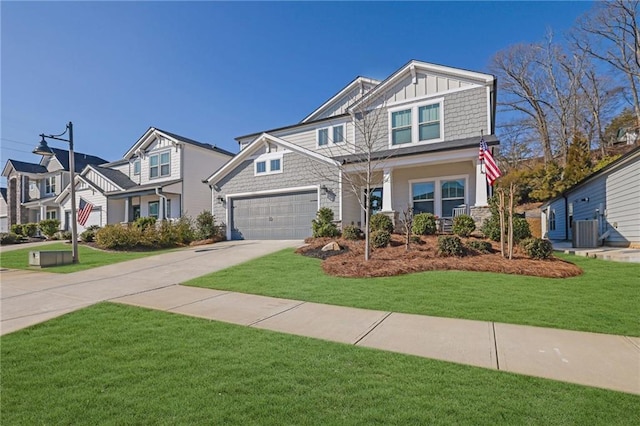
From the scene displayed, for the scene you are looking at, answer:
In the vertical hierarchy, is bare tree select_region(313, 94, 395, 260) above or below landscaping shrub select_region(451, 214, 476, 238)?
above

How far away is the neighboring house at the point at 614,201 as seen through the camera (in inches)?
390

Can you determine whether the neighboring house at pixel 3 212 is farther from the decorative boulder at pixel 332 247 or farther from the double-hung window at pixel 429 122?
the double-hung window at pixel 429 122

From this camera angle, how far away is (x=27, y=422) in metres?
2.34

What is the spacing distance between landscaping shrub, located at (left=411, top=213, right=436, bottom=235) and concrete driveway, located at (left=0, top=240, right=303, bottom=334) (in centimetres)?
559

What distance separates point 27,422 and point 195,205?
2126 centimetres

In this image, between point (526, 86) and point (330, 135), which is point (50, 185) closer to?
point (330, 135)

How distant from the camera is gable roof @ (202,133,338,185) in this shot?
15.1 meters

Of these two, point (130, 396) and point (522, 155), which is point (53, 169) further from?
point (522, 155)

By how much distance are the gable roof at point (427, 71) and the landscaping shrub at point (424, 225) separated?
671 centimetres

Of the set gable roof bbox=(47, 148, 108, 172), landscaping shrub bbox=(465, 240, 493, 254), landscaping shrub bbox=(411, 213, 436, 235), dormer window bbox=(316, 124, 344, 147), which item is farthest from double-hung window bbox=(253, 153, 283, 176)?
gable roof bbox=(47, 148, 108, 172)

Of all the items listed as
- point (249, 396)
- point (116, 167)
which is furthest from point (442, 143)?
point (116, 167)

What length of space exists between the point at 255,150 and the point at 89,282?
10.9 metres

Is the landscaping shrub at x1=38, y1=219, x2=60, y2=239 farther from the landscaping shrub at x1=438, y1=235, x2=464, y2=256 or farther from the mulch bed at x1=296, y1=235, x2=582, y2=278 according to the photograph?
the landscaping shrub at x1=438, y1=235, x2=464, y2=256

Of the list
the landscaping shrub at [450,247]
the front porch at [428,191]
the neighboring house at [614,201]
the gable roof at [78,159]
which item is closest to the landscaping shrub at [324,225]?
the front porch at [428,191]
